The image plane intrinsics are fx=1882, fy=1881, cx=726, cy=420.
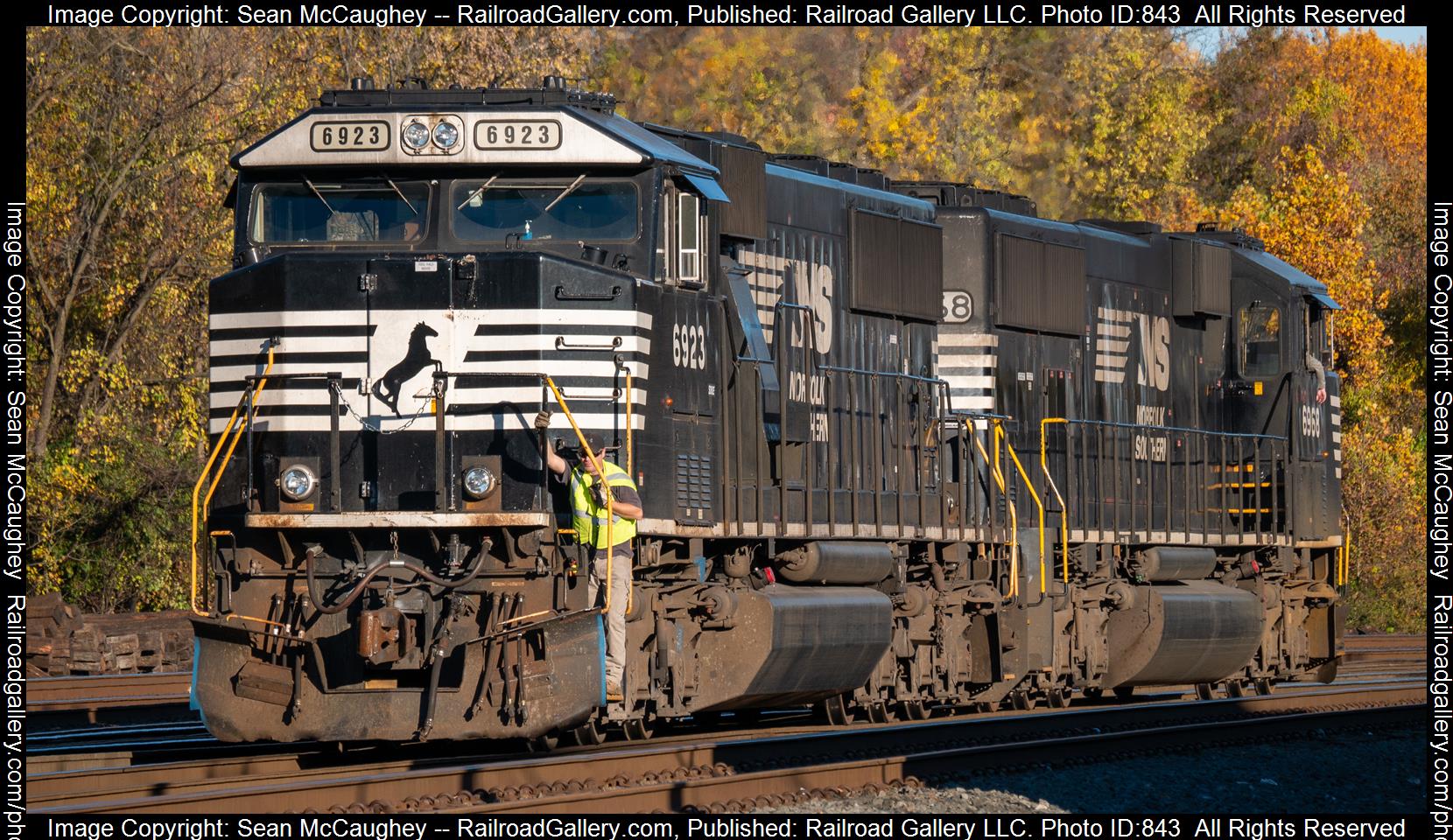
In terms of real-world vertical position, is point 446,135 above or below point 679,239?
above

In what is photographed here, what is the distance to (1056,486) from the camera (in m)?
15.6

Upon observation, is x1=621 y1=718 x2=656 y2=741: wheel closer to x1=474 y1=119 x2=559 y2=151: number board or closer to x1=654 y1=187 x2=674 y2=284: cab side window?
x1=654 y1=187 x2=674 y2=284: cab side window

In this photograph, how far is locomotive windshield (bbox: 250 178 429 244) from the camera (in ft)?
34.2

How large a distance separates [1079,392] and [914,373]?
7.78 feet

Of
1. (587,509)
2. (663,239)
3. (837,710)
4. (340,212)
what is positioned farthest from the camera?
(837,710)

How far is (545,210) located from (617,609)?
2243 millimetres

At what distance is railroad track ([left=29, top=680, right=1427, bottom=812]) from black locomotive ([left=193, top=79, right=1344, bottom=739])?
37 centimetres

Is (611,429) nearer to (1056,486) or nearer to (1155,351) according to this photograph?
(1056,486)

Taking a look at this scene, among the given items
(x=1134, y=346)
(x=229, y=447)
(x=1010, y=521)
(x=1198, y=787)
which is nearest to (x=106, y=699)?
(x=229, y=447)

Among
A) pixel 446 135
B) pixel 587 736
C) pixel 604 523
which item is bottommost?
pixel 587 736

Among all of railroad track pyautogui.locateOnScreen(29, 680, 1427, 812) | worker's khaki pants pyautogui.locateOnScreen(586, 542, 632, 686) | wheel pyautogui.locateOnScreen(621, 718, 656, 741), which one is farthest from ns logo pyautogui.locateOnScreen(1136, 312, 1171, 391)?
worker's khaki pants pyautogui.locateOnScreen(586, 542, 632, 686)
